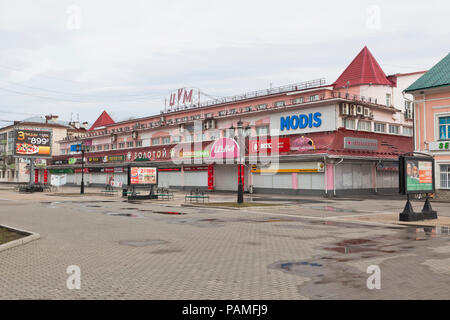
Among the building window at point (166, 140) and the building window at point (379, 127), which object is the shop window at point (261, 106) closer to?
the building window at point (379, 127)

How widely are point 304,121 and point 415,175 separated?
21.7 metres

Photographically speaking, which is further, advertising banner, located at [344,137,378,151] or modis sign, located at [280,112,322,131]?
modis sign, located at [280,112,322,131]

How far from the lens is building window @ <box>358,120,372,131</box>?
39.5 m

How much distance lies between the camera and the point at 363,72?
143ft

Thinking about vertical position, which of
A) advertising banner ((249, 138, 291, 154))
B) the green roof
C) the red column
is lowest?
the red column

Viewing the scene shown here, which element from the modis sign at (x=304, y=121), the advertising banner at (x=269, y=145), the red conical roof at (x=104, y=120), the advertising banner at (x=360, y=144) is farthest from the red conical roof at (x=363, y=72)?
the red conical roof at (x=104, y=120)

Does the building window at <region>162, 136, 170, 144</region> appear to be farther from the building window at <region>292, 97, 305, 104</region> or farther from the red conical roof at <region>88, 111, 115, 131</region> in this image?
the red conical roof at <region>88, 111, 115, 131</region>

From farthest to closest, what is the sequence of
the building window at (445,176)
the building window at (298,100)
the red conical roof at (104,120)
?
the red conical roof at (104,120), the building window at (298,100), the building window at (445,176)

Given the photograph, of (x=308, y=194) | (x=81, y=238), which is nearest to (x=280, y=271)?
(x=81, y=238)

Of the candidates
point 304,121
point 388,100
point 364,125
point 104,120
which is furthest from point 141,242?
point 104,120

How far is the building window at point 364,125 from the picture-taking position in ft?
130

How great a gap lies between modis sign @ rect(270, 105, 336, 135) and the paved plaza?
886 inches

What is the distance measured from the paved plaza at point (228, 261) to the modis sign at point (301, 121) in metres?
23.1

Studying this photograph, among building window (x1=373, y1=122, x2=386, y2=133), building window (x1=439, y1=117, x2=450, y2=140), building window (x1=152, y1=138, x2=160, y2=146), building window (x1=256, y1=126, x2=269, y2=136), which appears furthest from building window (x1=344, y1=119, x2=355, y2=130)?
building window (x1=152, y1=138, x2=160, y2=146)
